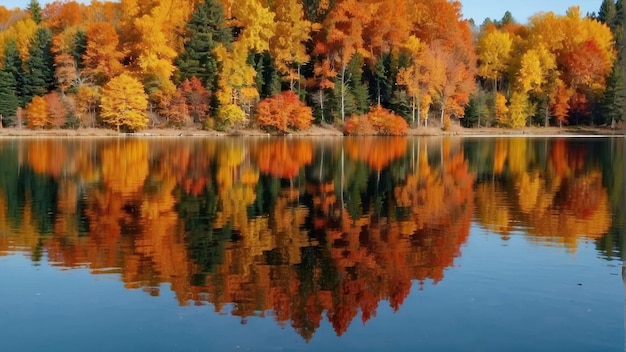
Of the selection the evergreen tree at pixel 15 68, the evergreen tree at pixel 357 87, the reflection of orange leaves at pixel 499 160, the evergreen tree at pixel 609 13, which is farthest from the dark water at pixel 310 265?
the evergreen tree at pixel 609 13

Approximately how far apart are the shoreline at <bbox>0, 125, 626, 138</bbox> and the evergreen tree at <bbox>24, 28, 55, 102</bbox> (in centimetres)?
640

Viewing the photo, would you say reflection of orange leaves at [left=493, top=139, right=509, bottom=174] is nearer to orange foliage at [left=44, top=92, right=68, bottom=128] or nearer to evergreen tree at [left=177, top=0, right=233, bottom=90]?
evergreen tree at [left=177, top=0, right=233, bottom=90]

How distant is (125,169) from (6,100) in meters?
45.2

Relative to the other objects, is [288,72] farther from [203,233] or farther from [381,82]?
[203,233]

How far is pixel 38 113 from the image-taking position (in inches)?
2689

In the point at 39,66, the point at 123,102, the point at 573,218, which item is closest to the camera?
the point at 573,218

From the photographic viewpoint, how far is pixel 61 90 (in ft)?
238

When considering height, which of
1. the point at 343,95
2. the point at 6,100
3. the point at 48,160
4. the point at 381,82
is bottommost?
the point at 48,160

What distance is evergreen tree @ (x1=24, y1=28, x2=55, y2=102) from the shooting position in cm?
7335

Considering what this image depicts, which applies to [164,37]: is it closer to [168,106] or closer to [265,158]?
[168,106]

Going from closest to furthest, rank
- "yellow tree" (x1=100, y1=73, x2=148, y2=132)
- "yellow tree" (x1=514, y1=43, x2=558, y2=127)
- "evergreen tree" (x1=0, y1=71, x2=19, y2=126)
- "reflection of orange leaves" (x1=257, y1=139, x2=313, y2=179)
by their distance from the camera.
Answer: "reflection of orange leaves" (x1=257, y1=139, x2=313, y2=179) → "yellow tree" (x1=100, y1=73, x2=148, y2=132) → "evergreen tree" (x1=0, y1=71, x2=19, y2=126) → "yellow tree" (x1=514, y1=43, x2=558, y2=127)

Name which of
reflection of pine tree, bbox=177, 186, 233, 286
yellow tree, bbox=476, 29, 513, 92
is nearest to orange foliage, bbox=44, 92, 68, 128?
yellow tree, bbox=476, 29, 513, 92

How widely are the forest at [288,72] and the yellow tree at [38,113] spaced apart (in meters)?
0.10

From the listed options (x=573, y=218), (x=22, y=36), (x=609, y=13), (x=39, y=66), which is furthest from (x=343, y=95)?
(x=573, y=218)
